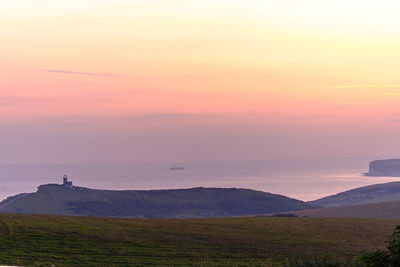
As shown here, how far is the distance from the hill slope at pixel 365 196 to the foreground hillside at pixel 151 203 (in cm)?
1700

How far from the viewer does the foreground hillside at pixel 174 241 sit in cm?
2869

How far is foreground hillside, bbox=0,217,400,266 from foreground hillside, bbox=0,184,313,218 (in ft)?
199

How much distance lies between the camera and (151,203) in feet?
385

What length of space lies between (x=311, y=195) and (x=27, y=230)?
148148 millimetres

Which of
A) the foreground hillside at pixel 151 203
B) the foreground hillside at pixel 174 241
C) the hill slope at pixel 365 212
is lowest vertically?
the foreground hillside at pixel 174 241

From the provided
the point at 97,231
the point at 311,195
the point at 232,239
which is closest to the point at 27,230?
the point at 97,231

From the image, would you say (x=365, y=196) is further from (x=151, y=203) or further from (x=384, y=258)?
(x=384, y=258)

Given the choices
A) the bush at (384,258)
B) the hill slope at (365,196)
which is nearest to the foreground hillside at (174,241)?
the bush at (384,258)

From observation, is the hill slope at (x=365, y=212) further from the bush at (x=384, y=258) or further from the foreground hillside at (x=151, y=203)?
the bush at (x=384, y=258)

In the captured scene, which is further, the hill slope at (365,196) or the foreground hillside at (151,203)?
the hill slope at (365,196)

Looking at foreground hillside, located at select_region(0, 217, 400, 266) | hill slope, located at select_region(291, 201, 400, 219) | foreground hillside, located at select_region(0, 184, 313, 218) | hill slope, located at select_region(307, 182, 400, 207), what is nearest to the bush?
foreground hillside, located at select_region(0, 217, 400, 266)

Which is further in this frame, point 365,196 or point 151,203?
point 365,196

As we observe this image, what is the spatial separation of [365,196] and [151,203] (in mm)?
52158

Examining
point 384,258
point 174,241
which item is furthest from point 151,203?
point 384,258
